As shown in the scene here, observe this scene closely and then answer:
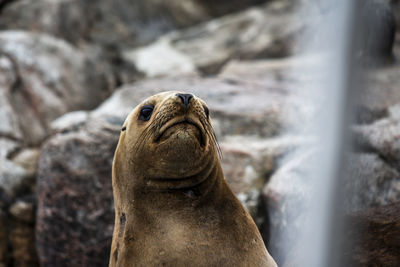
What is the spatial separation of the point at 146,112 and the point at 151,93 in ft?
8.79

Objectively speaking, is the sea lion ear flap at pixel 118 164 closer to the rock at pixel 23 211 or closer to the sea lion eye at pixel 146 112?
the sea lion eye at pixel 146 112

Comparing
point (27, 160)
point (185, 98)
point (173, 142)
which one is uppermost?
point (185, 98)

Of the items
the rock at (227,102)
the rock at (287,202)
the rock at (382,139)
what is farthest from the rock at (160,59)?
the rock at (382,139)

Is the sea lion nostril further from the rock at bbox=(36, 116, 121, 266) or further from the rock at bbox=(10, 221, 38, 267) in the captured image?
the rock at bbox=(10, 221, 38, 267)

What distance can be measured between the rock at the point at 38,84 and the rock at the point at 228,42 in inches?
43.0

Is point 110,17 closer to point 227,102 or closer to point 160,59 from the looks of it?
point 160,59

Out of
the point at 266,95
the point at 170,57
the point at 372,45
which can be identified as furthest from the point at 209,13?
the point at 372,45

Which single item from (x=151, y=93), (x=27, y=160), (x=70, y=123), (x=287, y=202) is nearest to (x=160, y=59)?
(x=151, y=93)

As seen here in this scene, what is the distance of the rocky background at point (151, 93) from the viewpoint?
3330 mm

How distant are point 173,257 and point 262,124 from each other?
263cm

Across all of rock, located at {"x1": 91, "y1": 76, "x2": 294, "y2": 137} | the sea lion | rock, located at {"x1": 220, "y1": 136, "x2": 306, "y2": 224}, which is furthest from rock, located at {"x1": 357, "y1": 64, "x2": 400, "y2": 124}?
the sea lion

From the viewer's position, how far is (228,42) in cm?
720

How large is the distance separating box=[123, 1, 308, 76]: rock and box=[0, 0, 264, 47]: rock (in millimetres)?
256

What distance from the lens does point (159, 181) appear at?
216 cm
